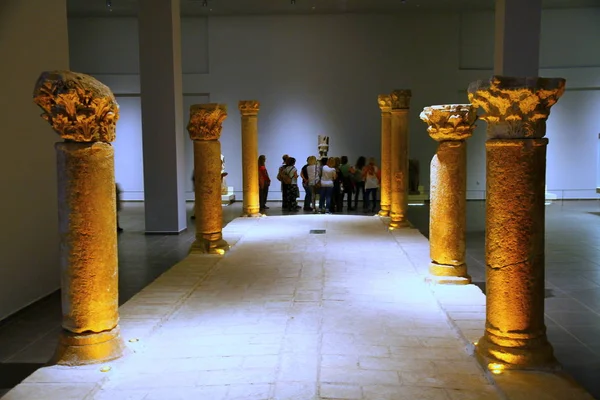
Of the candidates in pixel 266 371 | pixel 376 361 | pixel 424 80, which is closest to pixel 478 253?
pixel 376 361

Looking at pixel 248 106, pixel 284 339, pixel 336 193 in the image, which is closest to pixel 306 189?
pixel 336 193

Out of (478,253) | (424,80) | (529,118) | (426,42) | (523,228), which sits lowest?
(478,253)

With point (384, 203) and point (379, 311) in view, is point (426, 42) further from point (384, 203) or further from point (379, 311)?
point (379, 311)

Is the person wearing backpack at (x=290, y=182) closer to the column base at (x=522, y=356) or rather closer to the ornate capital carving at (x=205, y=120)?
the ornate capital carving at (x=205, y=120)

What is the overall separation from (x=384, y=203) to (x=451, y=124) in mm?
6981

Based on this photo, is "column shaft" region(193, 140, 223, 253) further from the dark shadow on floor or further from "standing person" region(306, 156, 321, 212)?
"standing person" region(306, 156, 321, 212)

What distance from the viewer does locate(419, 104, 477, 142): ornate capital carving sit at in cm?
679

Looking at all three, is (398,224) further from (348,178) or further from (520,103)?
(520,103)

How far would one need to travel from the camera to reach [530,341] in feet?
14.3

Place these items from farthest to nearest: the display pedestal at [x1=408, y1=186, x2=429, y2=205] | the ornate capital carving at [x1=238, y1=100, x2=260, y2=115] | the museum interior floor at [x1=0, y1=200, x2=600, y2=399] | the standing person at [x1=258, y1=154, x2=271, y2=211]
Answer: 1. the display pedestal at [x1=408, y1=186, x2=429, y2=205]
2. the standing person at [x1=258, y1=154, x2=271, y2=211]
3. the ornate capital carving at [x1=238, y1=100, x2=260, y2=115]
4. the museum interior floor at [x1=0, y1=200, x2=600, y2=399]

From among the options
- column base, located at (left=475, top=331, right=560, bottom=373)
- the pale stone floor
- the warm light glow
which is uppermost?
column base, located at (left=475, top=331, right=560, bottom=373)

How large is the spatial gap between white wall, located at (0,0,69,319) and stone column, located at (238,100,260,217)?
6.00 meters

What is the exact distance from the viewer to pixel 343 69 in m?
18.8

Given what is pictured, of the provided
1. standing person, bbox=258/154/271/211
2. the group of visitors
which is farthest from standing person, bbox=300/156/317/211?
standing person, bbox=258/154/271/211
